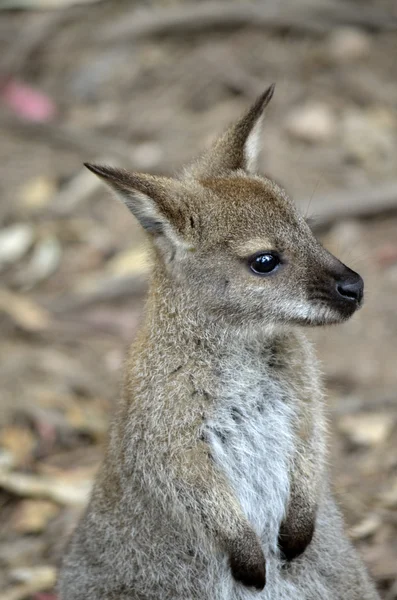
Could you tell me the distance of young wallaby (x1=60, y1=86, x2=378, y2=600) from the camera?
12.9ft

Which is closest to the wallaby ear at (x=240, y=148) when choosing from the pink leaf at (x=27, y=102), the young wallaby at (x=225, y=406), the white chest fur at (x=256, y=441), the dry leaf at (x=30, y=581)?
the young wallaby at (x=225, y=406)

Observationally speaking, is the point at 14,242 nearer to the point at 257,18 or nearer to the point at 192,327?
the point at 257,18

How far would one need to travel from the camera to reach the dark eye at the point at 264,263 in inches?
155

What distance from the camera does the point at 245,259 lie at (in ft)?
13.0

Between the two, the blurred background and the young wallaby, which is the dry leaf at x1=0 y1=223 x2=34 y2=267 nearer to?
the blurred background

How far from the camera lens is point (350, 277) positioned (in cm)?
394

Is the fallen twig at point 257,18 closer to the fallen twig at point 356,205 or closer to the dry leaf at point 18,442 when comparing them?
the fallen twig at point 356,205

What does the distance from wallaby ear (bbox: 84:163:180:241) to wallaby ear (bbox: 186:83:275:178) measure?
0.80 feet

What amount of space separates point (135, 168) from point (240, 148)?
4.05 m

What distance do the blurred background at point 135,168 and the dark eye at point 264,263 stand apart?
1.72 meters

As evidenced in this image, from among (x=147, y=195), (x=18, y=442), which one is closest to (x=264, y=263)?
(x=147, y=195)

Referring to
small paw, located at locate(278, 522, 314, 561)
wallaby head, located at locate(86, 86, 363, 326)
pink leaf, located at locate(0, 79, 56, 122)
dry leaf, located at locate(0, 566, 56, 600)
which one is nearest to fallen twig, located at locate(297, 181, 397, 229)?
pink leaf, located at locate(0, 79, 56, 122)

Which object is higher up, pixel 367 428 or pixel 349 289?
pixel 349 289

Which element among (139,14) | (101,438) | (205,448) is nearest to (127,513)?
(205,448)
